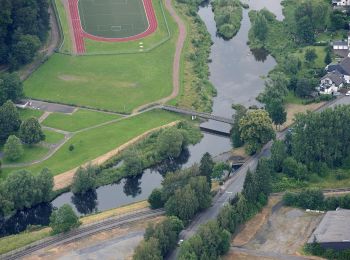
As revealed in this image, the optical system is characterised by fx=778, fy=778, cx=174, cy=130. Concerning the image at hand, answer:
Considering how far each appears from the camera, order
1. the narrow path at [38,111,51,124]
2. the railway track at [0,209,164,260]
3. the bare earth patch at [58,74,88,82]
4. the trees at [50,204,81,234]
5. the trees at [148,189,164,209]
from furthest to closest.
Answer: the bare earth patch at [58,74,88,82]
the narrow path at [38,111,51,124]
the trees at [148,189,164,209]
the trees at [50,204,81,234]
the railway track at [0,209,164,260]

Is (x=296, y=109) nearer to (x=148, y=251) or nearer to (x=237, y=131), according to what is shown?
(x=237, y=131)

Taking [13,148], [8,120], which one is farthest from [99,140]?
[8,120]

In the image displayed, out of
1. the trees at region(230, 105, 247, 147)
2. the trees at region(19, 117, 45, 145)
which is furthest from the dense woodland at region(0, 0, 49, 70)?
the trees at region(230, 105, 247, 147)

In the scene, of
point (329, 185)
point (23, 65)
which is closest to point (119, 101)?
point (23, 65)

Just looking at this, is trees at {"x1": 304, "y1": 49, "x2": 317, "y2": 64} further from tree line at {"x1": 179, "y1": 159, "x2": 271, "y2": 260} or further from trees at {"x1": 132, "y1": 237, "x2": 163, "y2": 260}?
trees at {"x1": 132, "y1": 237, "x2": 163, "y2": 260}

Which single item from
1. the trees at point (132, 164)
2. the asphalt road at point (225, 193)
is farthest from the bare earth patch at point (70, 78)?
the asphalt road at point (225, 193)

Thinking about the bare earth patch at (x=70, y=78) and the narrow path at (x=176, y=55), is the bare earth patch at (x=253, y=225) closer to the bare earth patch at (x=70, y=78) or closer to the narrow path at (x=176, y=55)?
the narrow path at (x=176, y=55)

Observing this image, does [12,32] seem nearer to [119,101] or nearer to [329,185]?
[119,101]
